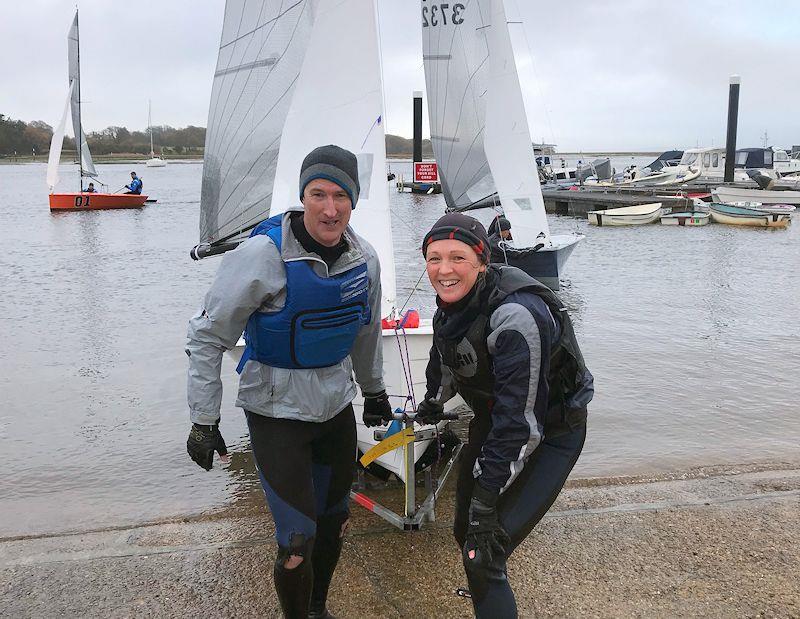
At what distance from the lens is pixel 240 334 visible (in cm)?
254

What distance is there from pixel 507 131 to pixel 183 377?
228 inches

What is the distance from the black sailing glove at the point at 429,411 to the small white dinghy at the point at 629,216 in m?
26.8

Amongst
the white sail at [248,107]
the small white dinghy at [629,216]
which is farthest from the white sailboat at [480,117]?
the small white dinghy at [629,216]

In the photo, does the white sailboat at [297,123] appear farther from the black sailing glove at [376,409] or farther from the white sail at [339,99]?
the black sailing glove at [376,409]

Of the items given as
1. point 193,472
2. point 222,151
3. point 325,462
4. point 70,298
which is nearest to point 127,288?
point 70,298

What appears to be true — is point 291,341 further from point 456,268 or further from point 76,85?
point 76,85

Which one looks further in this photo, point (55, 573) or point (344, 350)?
point (55, 573)

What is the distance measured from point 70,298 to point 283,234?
1262 cm

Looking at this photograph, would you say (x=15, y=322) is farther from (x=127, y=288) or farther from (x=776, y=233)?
(x=776, y=233)

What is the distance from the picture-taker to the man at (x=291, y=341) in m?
2.50

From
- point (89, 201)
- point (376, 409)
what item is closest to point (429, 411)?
point (376, 409)

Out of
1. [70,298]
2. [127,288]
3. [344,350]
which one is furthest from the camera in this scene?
[127,288]

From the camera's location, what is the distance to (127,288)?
15070 millimetres

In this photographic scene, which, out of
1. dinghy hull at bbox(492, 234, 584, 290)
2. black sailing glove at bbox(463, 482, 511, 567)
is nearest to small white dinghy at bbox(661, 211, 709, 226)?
dinghy hull at bbox(492, 234, 584, 290)
